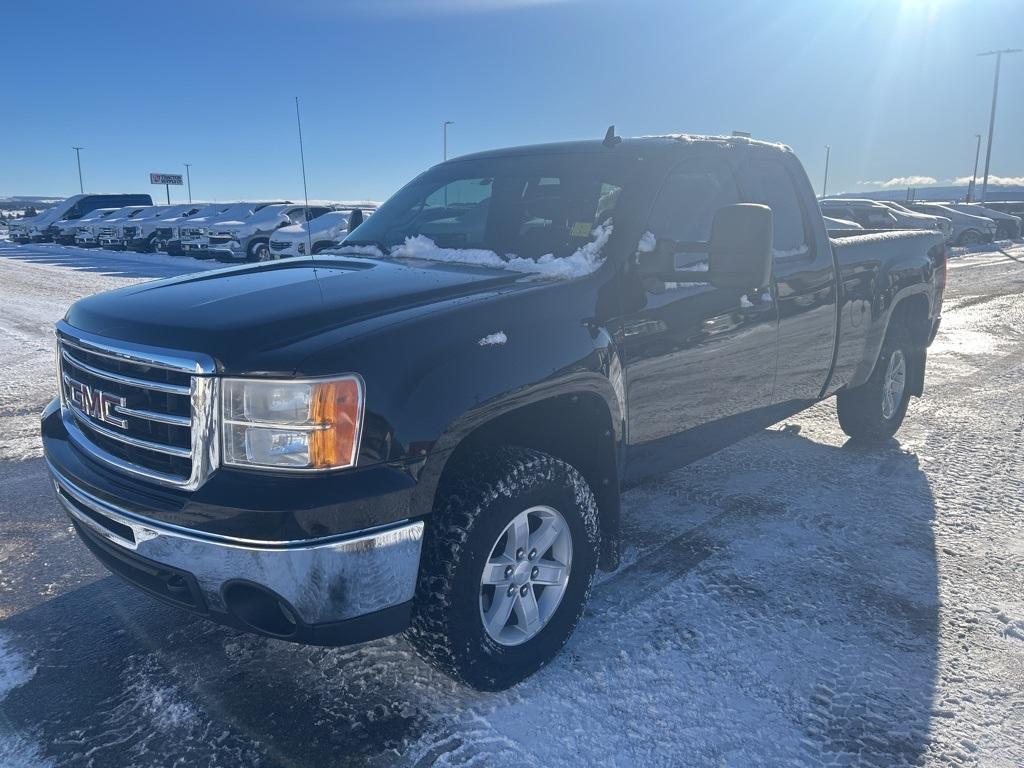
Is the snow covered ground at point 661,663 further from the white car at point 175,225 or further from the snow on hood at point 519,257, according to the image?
the white car at point 175,225

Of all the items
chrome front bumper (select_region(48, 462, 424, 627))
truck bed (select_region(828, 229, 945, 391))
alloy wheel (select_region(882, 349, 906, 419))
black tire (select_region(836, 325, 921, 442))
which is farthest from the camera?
alloy wheel (select_region(882, 349, 906, 419))

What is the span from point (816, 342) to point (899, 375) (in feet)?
5.83

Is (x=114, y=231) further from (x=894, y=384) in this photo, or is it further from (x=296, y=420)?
(x=296, y=420)

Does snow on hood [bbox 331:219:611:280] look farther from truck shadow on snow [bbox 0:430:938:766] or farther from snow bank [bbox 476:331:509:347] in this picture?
truck shadow on snow [bbox 0:430:938:766]

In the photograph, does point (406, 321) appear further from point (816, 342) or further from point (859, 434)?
point (859, 434)

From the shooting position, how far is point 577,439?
3062 millimetres

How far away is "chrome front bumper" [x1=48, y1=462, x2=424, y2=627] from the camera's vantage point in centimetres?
217

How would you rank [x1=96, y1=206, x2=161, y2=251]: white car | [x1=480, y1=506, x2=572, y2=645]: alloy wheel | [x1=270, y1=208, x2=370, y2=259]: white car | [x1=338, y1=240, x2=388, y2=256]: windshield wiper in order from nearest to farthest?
[x1=480, y1=506, x2=572, y2=645]: alloy wheel, [x1=338, y1=240, x2=388, y2=256]: windshield wiper, [x1=270, y1=208, x2=370, y2=259]: white car, [x1=96, y1=206, x2=161, y2=251]: white car

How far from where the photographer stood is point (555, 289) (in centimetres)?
285

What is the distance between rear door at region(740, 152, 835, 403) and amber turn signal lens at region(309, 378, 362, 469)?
2503 mm

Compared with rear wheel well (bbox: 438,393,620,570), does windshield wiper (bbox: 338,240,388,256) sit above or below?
above

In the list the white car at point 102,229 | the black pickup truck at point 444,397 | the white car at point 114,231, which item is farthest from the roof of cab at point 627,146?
the white car at point 102,229

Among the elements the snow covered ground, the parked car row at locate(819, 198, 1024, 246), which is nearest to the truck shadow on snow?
the snow covered ground

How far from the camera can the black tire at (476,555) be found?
8.07 feet
